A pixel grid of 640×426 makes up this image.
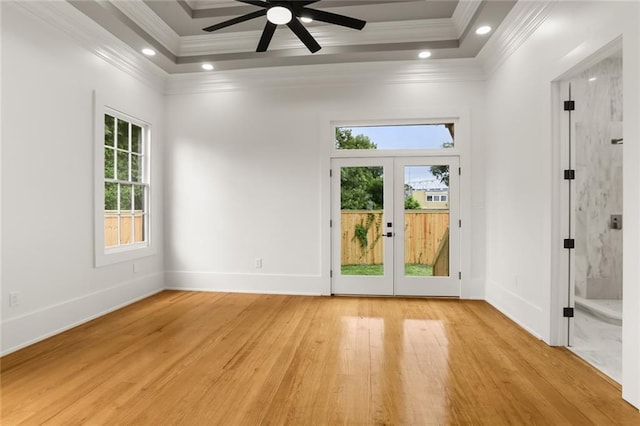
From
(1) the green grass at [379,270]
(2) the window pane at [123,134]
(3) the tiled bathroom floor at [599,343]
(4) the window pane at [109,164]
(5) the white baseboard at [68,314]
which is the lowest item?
(3) the tiled bathroom floor at [599,343]

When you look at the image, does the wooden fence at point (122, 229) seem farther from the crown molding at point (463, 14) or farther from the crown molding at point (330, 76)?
the crown molding at point (463, 14)

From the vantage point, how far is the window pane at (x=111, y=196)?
3989 mm

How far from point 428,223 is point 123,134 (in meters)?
4.19

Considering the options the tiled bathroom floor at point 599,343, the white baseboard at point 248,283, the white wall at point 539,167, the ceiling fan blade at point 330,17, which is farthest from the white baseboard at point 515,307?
the ceiling fan blade at point 330,17

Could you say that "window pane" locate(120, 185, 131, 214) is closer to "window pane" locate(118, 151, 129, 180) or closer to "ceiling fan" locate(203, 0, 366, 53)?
"window pane" locate(118, 151, 129, 180)

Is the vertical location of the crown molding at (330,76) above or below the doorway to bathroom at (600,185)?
above

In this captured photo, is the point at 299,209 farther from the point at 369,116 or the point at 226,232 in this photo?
the point at 369,116

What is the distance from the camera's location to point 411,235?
4.52m

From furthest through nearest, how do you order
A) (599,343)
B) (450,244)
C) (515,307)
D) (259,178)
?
1. (259,178)
2. (450,244)
3. (515,307)
4. (599,343)

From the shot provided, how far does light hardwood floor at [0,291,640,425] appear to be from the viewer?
6.35ft

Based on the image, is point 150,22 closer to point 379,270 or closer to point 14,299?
point 14,299

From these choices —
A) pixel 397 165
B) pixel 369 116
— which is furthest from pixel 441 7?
pixel 397 165

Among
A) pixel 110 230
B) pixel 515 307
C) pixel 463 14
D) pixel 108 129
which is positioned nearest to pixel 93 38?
pixel 108 129

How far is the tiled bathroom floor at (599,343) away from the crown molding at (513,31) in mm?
2961
